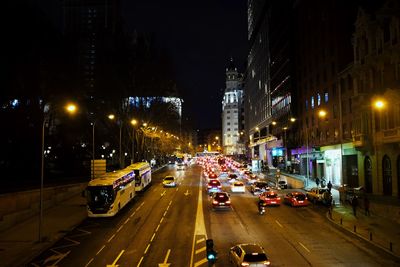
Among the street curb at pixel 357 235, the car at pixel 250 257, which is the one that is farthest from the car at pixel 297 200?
the car at pixel 250 257

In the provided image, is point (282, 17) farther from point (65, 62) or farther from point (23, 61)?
point (23, 61)

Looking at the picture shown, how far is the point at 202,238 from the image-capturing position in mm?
23781

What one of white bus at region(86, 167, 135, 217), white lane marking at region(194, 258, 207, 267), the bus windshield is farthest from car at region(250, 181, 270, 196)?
white lane marking at region(194, 258, 207, 267)

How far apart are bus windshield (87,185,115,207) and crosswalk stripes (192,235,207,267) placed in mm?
9985

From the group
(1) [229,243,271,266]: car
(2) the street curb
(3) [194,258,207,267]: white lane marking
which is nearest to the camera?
(1) [229,243,271,266]: car

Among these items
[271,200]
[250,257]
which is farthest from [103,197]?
[250,257]

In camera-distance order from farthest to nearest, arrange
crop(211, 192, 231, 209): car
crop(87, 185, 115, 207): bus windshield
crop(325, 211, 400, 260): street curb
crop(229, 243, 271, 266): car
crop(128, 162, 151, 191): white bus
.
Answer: crop(128, 162, 151, 191): white bus → crop(211, 192, 231, 209): car → crop(87, 185, 115, 207): bus windshield → crop(325, 211, 400, 260): street curb → crop(229, 243, 271, 266): car

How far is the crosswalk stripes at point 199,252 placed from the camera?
18.3 m

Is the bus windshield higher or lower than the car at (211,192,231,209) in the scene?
higher

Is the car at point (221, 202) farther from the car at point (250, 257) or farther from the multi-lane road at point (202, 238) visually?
the car at point (250, 257)

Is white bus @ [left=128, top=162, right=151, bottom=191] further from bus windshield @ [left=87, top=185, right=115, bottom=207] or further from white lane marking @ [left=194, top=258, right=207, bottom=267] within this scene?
white lane marking @ [left=194, top=258, right=207, bottom=267]

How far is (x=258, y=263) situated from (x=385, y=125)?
26.4 m

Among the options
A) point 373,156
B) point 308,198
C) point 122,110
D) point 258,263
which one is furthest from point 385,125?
point 122,110

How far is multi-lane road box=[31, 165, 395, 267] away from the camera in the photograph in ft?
62.2
